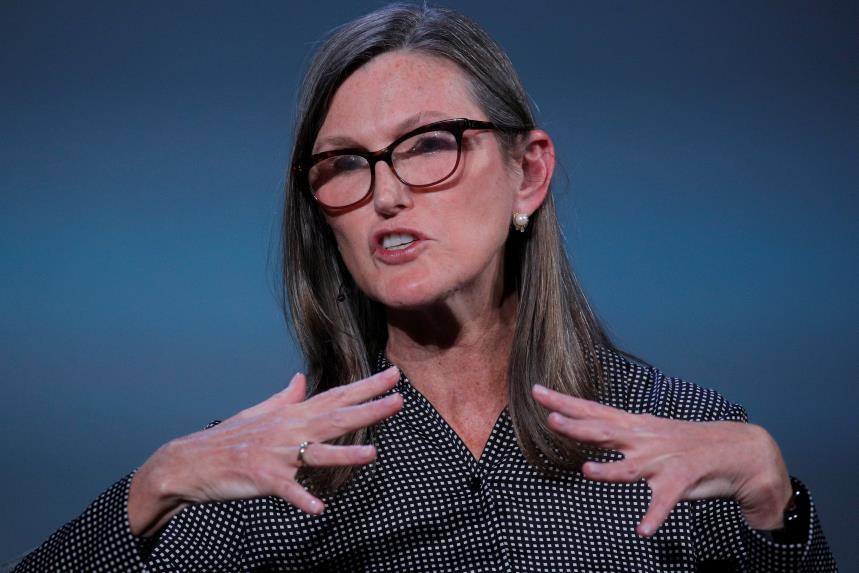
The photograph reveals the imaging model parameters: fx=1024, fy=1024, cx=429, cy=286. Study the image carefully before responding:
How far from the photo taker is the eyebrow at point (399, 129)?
5.18 ft

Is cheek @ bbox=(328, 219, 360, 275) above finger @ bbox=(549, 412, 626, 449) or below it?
above

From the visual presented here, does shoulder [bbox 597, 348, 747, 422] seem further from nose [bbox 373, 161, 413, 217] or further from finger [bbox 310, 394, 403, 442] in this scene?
finger [bbox 310, 394, 403, 442]

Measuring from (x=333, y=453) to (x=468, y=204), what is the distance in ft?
1.78

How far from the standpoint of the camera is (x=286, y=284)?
1791mm

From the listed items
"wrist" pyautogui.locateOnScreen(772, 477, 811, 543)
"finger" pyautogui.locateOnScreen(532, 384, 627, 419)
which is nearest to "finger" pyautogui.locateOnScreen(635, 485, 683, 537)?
"finger" pyautogui.locateOnScreen(532, 384, 627, 419)

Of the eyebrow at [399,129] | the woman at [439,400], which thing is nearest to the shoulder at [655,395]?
the woman at [439,400]

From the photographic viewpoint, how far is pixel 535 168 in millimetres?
1773

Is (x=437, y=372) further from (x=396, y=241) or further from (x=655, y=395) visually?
(x=655, y=395)

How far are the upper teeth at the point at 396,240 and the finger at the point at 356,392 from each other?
337mm

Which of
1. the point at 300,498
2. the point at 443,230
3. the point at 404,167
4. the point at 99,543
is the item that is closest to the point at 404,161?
the point at 404,167

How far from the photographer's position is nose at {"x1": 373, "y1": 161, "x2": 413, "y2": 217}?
5.12 feet

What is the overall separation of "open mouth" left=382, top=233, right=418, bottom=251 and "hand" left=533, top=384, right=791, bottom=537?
38 cm

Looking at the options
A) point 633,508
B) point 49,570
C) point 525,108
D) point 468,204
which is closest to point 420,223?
point 468,204

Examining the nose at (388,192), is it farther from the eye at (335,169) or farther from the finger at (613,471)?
the finger at (613,471)
